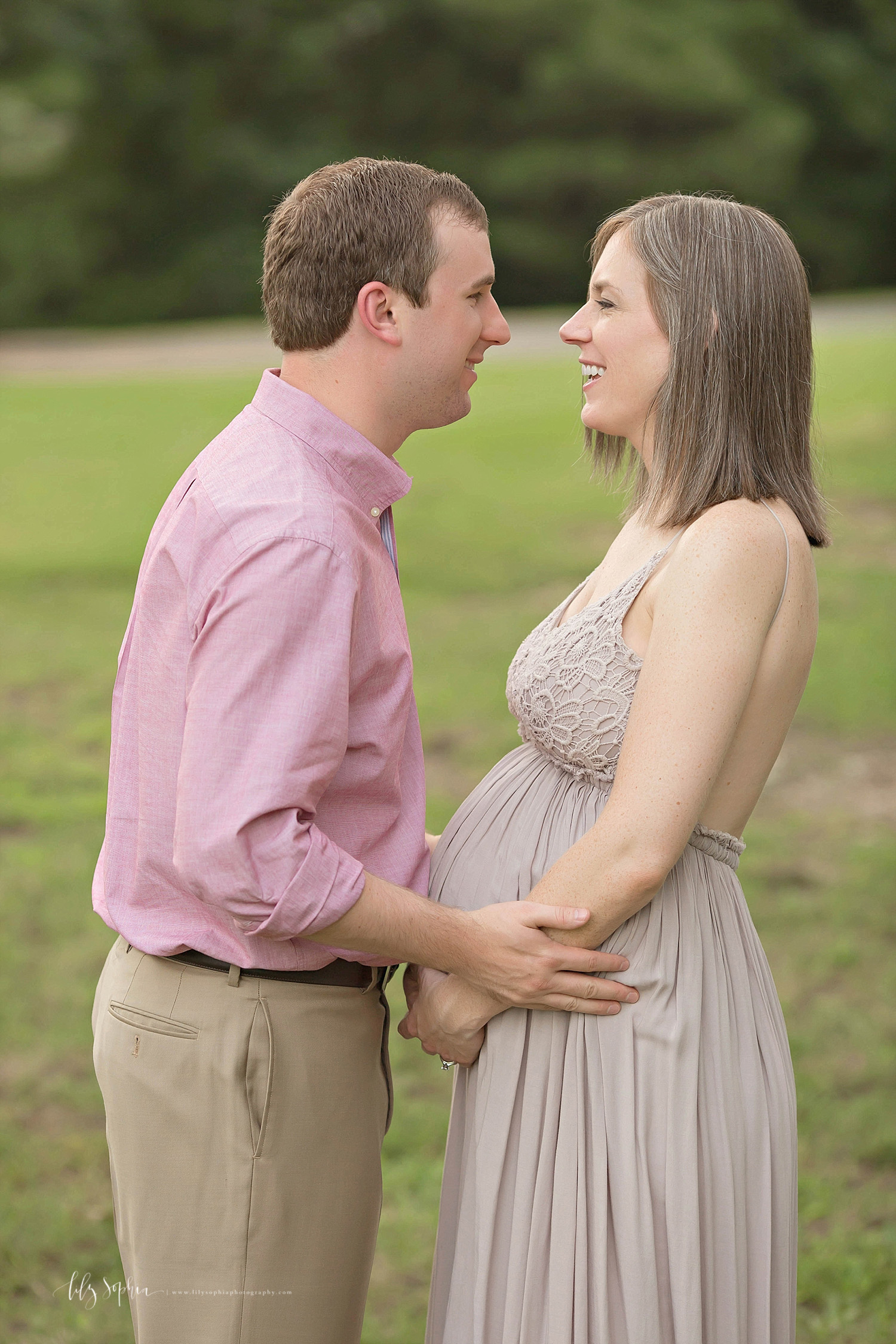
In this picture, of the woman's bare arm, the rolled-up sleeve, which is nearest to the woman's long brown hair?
the woman's bare arm

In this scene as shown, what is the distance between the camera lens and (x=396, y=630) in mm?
2057

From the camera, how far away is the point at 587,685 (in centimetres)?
215

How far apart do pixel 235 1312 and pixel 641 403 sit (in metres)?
1.56

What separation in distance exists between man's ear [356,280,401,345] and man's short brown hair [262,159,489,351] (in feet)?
0.04

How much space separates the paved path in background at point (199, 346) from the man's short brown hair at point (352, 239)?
11.1 metres

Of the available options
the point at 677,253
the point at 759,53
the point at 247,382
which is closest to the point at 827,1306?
the point at 677,253

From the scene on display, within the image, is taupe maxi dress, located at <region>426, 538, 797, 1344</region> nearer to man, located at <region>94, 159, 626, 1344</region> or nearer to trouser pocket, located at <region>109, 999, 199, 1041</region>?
man, located at <region>94, 159, 626, 1344</region>

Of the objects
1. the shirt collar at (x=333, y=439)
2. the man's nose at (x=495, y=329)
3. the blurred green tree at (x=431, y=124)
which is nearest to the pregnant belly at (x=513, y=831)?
the shirt collar at (x=333, y=439)

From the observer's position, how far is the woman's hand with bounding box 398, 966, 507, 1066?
7.08 feet

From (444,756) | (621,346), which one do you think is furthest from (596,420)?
(444,756)

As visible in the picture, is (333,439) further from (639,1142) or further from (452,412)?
(639,1142)

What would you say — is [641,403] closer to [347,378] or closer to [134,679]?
[347,378]

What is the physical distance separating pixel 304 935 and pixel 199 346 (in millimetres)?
15924

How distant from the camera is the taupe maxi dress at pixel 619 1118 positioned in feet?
6.70
